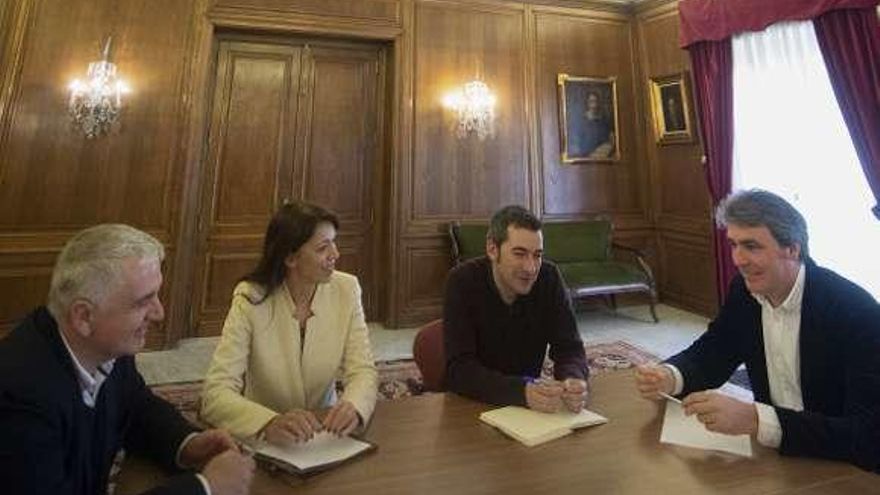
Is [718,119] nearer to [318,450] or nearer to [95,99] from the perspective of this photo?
[318,450]

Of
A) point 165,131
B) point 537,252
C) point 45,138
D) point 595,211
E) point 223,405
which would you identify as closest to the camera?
point 223,405

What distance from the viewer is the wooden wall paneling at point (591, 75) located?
5.73 m

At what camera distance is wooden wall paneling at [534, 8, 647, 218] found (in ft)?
18.8

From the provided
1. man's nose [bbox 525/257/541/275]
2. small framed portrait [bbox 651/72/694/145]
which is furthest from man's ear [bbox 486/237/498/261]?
small framed portrait [bbox 651/72/694/145]

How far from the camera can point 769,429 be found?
123 cm

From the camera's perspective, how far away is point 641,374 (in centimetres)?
159

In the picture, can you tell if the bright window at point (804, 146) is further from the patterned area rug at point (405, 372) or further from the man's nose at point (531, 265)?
the man's nose at point (531, 265)

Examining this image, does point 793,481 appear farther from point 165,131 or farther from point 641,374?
point 165,131

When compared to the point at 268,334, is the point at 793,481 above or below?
below

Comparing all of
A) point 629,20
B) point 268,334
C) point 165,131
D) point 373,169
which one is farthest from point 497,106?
point 268,334

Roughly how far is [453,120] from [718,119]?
262 centimetres

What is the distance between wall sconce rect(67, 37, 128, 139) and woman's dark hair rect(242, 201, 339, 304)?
11.0 ft

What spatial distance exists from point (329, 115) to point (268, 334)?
3840mm

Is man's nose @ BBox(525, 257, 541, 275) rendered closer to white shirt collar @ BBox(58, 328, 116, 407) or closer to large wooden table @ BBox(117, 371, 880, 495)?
large wooden table @ BBox(117, 371, 880, 495)
